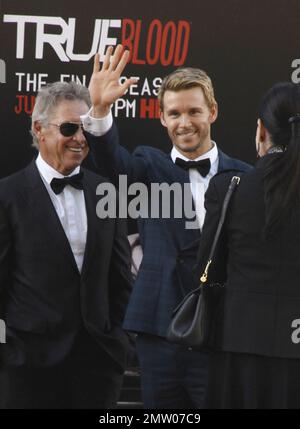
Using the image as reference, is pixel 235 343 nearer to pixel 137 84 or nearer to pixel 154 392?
pixel 154 392

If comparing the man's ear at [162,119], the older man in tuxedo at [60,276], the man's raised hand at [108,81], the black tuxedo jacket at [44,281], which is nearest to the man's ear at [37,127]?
the older man in tuxedo at [60,276]

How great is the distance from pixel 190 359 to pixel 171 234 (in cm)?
54

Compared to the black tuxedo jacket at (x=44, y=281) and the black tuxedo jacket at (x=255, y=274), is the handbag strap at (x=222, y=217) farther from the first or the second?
the black tuxedo jacket at (x=44, y=281)

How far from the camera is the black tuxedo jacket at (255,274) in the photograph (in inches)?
128

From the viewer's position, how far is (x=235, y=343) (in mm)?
3322

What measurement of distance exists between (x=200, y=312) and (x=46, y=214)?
91 cm

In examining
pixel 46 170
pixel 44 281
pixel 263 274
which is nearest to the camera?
pixel 263 274

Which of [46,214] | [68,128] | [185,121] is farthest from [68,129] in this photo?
[185,121]

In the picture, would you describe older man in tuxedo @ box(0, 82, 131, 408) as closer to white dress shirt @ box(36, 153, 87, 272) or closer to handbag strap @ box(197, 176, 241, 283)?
white dress shirt @ box(36, 153, 87, 272)

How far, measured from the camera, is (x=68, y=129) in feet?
12.9

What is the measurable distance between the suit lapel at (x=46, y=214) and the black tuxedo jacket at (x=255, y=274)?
2.53 ft

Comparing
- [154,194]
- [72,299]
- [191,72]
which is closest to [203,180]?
[154,194]

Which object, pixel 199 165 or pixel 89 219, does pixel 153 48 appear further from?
pixel 89 219

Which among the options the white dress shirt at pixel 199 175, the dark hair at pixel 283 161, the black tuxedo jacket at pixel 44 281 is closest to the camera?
the dark hair at pixel 283 161
